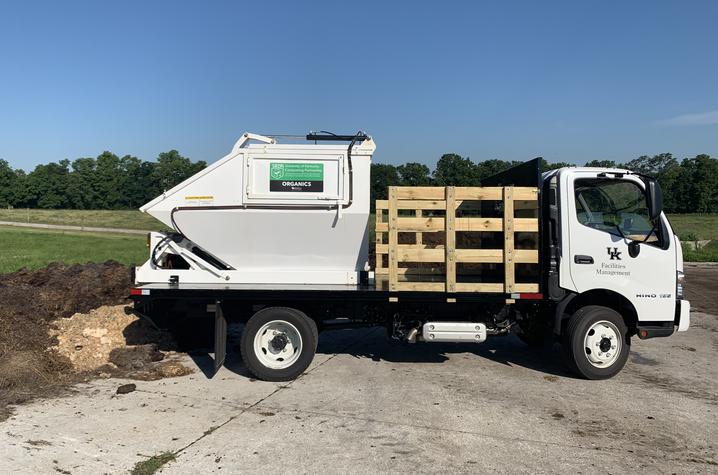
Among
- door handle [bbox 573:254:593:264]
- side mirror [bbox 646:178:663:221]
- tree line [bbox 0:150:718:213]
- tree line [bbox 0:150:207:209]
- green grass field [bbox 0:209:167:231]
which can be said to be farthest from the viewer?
tree line [bbox 0:150:207:209]

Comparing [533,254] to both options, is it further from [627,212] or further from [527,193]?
[627,212]

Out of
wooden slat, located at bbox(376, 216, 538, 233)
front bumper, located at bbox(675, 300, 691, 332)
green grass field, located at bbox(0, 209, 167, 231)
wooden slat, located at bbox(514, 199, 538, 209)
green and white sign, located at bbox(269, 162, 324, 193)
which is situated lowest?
front bumper, located at bbox(675, 300, 691, 332)

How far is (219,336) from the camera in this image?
20.8 ft

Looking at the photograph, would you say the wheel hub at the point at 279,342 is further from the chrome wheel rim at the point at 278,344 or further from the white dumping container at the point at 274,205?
the white dumping container at the point at 274,205

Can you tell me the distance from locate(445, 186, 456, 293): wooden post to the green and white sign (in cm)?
159

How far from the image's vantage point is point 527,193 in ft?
20.8

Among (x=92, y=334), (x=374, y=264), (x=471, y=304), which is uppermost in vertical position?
(x=374, y=264)

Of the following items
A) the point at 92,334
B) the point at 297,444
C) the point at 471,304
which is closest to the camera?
the point at 297,444

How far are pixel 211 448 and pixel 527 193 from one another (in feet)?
14.5

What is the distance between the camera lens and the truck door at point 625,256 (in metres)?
6.32

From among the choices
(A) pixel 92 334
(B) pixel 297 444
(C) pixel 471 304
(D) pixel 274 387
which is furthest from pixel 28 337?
(C) pixel 471 304

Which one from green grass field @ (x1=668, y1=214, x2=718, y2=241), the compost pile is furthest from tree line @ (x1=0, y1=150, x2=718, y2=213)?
the compost pile

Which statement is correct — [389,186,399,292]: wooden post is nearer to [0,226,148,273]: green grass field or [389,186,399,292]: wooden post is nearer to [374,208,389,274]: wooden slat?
[374,208,389,274]: wooden slat

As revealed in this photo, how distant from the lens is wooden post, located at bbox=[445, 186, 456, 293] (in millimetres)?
6211
